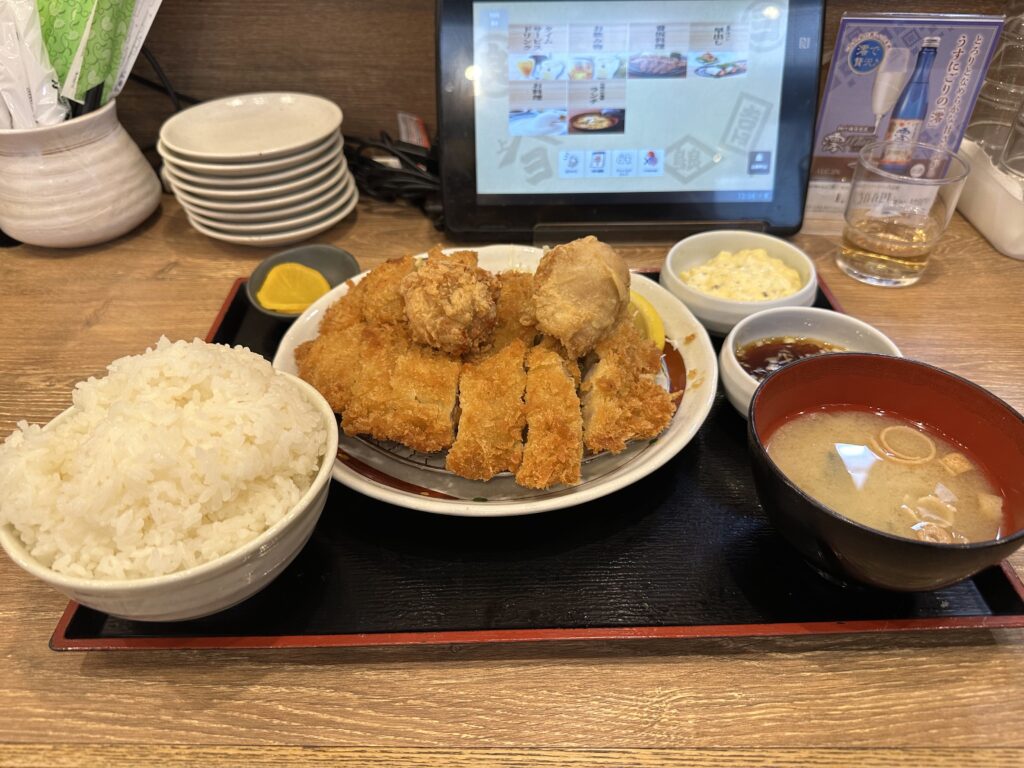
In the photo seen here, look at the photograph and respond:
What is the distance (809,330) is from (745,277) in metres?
0.25

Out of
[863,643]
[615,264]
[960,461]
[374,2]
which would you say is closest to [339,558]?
[615,264]

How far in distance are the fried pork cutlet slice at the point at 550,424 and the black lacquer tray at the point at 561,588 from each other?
0.11 meters

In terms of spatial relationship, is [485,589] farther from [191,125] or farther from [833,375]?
[191,125]

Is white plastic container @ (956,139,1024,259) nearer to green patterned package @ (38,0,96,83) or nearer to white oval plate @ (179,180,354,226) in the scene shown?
white oval plate @ (179,180,354,226)

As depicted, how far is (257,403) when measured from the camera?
1201 mm

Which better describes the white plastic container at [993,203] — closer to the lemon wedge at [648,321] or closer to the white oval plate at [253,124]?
the lemon wedge at [648,321]

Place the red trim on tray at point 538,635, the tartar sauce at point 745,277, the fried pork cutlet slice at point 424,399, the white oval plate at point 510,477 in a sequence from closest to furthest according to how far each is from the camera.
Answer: the red trim on tray at point 538,635 < the white oval plate at point 510,477 < the fried pork cutlet slice at point 424,399 < the tartar sauce at point 745,277

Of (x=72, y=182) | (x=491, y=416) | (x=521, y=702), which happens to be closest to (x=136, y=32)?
(x=72, y=182)

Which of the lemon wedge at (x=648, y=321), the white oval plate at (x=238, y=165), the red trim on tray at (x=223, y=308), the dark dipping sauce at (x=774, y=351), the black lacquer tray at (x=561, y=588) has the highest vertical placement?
the white oval plate at (x=238, y=165)

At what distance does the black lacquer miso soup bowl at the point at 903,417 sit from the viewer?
3.31ft

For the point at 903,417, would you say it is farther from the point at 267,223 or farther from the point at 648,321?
the point at 267,223

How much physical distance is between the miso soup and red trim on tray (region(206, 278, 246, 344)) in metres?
1.43

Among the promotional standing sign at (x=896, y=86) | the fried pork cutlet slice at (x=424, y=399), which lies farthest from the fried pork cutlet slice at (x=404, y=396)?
the promotional standing sign at (x=896, y=86)

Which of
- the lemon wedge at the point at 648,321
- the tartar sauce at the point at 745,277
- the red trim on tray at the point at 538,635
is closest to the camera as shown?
the red trim on tray at the point at 538,635
